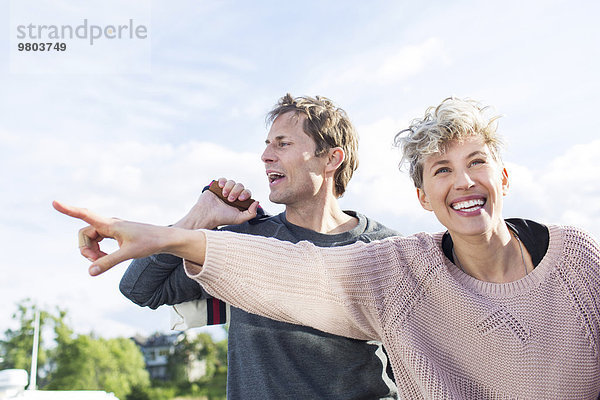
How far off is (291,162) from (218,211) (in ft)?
1.76

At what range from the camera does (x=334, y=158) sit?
3.91 metres

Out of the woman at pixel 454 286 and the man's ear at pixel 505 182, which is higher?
the man's ear at pixel 505 182

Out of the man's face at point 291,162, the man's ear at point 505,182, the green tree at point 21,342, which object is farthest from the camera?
the green tree at point 21,342

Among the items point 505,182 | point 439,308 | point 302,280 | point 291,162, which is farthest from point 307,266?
point 291,162

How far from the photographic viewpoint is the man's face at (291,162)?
360 centimetres

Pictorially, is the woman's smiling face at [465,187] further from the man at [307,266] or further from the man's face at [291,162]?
the man's face at [291,162]

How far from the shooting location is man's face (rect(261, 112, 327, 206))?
142 inches

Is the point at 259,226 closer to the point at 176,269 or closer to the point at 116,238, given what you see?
the point at 176,269

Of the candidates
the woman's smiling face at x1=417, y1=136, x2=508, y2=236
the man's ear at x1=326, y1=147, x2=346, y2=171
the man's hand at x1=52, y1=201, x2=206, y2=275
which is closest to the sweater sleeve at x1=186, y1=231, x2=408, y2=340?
the man's hand at x1=52, y1=201, x2=206, y2=275

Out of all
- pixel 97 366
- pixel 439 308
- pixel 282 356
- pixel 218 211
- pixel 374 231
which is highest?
pixel 218 211

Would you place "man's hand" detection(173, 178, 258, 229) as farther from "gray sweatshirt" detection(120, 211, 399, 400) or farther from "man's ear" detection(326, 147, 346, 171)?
"man's ear" detection(326, 147, 346, 171)

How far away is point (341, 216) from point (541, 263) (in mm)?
1289

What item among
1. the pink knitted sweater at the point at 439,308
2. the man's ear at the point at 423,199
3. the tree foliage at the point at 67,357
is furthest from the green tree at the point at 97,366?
the pink knitted sweater at the point at 439,308

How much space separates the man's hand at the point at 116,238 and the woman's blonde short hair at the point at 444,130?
3.81 feet
